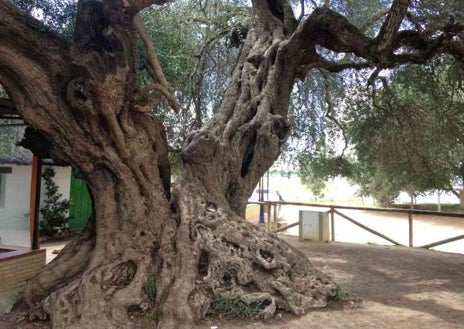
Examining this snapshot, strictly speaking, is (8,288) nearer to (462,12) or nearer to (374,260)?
(374,260)

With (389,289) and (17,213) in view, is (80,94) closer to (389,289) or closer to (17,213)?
(17,213)

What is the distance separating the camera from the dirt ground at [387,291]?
5070 millimetres

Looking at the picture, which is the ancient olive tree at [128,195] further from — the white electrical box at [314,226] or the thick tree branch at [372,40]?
the white electrical box at [314,226]

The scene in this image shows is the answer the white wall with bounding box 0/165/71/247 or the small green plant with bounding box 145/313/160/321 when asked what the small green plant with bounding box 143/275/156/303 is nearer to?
the small green plant with bounding box 145/313/160/321

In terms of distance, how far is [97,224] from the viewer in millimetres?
5871

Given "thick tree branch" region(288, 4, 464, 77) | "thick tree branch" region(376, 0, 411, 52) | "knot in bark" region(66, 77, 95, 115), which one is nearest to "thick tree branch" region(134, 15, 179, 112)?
"knot in bark" region(66, 77, 95, 115)

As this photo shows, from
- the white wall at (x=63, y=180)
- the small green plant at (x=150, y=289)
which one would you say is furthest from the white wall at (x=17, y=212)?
the white wall at (x=63, y=180)

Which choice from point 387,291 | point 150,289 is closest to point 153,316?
point 150,289

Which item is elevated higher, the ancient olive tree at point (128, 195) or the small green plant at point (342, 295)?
the ancient olive tree at point (128, 195)

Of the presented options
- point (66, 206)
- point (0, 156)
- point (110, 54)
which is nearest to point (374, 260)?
point (110, 54)

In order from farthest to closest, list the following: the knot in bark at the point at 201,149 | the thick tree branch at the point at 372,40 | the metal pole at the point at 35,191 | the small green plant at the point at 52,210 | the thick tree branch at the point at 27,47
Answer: the small green plant at the point at 52,210, the thick tree branch at the point at 372,40, the knot in bark at the point at 201,149, the metal pole at the point at 35,191, the thick tree branch at the point at 27,47

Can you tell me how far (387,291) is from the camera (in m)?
6.89

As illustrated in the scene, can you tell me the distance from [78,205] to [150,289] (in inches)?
409

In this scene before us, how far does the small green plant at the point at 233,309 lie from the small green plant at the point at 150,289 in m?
0.75
